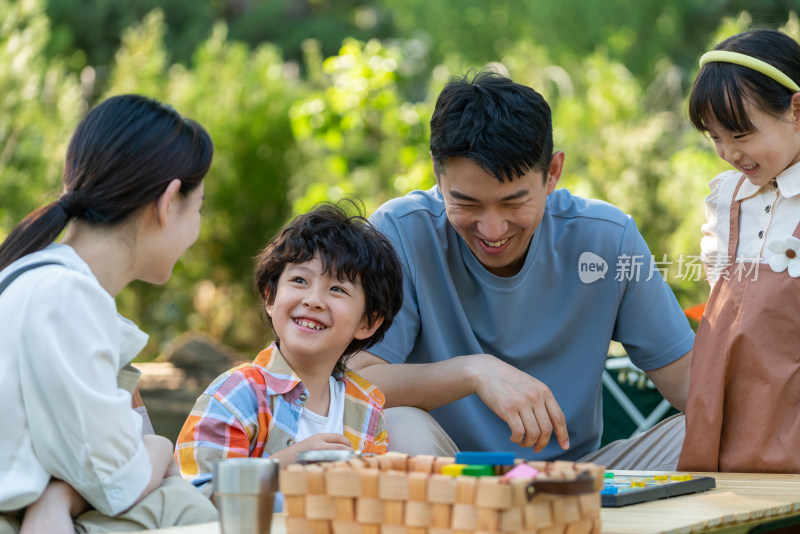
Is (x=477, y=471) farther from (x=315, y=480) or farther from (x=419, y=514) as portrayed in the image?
(x=315, y=480)

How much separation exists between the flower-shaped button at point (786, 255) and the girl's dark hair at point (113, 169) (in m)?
1.41

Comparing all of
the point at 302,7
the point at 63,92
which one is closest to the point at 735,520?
the point at 63,92

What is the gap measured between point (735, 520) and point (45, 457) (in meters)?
1.22

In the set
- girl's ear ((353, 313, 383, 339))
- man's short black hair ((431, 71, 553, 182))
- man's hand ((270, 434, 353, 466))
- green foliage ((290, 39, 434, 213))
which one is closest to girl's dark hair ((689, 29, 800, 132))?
man's short black hair ((431, 71, 553, 182))

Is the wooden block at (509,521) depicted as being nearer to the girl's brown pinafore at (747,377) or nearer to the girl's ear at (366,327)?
the girl's ear at (366,327)

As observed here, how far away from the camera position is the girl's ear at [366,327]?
7.99 feet

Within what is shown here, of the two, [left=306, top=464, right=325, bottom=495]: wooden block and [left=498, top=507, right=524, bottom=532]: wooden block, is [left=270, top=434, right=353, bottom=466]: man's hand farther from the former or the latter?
[left=498, top=507, right=524, bottom=532]: wooden block

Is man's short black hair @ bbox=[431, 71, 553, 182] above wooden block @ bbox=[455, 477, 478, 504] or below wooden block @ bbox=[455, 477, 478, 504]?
above

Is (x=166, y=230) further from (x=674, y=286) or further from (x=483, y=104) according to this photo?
(x=674, y=286)

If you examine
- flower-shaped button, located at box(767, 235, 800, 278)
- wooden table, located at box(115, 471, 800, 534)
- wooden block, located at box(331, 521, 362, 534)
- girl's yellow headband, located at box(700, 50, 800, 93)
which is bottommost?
wooden block, located at box(331, 521, 362, 534)

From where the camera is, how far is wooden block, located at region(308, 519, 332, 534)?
1.52 meters

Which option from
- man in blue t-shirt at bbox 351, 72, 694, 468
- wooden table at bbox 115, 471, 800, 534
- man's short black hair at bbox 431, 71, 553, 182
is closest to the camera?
wooden table at bbox 115, 471, 800, 534

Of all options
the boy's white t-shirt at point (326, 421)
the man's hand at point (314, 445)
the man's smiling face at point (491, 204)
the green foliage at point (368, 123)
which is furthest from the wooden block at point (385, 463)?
the green foliage at point (368, 123)

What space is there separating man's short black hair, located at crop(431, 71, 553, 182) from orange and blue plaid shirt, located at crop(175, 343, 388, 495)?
699mm
